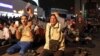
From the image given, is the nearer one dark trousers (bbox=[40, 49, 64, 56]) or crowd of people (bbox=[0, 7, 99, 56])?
dark trousers (bbox=[40, 49, 64, 56])

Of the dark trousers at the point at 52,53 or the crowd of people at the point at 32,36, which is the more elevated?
the crowd of people at the point at 32,36

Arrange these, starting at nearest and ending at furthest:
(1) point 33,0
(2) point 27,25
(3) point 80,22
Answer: (2) point 27,25 < (3) point 80,22 < (1) point 33,0

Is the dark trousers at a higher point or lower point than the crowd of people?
lower

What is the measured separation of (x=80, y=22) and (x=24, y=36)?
790 cm

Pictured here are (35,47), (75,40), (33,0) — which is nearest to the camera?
(35,47)

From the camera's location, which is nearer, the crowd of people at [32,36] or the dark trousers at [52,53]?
the dark trousers at [52,53]

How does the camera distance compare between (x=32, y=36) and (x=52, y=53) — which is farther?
(x=32, y=36)

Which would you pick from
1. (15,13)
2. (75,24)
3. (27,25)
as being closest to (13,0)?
(15,13)

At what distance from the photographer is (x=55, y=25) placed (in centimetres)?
893

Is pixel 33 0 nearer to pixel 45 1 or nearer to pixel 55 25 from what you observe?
pixel 45 1

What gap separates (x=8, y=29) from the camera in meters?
12.2

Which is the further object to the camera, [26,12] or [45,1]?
[45,1]

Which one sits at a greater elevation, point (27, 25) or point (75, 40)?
point (27, 25)

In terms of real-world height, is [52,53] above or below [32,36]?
below
